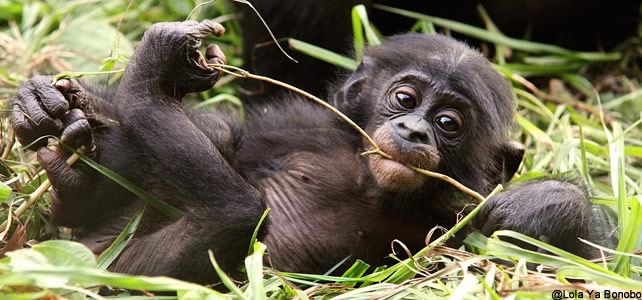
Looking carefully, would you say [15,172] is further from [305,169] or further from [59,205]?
[305,169]

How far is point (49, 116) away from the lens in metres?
3.54

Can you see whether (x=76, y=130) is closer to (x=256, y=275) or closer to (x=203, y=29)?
(x=203, y=29)

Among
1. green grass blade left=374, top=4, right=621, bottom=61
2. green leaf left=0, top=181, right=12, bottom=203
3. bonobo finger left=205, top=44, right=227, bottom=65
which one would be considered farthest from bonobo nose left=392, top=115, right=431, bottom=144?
green grass blade left=374, top=4, right=621, bottom=61

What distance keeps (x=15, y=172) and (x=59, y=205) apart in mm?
285

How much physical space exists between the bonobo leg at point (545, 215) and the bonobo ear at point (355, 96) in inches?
30.9

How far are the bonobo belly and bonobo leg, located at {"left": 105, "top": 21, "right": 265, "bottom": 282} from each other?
17.3 inches

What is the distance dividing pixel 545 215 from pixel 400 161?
622 mm

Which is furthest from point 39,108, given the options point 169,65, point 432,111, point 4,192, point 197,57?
point 432,111

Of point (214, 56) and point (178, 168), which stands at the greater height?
point (214, 56)

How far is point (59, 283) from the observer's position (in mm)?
2703

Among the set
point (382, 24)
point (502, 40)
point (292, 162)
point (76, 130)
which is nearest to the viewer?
point (76, 130)

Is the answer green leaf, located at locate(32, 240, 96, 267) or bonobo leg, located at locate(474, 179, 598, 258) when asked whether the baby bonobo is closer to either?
bonobo leg, located at locate(474, 179, 598, 258)

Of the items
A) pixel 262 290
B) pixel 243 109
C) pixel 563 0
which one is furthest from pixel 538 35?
pixel 262 290

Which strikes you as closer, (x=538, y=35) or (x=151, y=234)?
(x=151, y=234)
